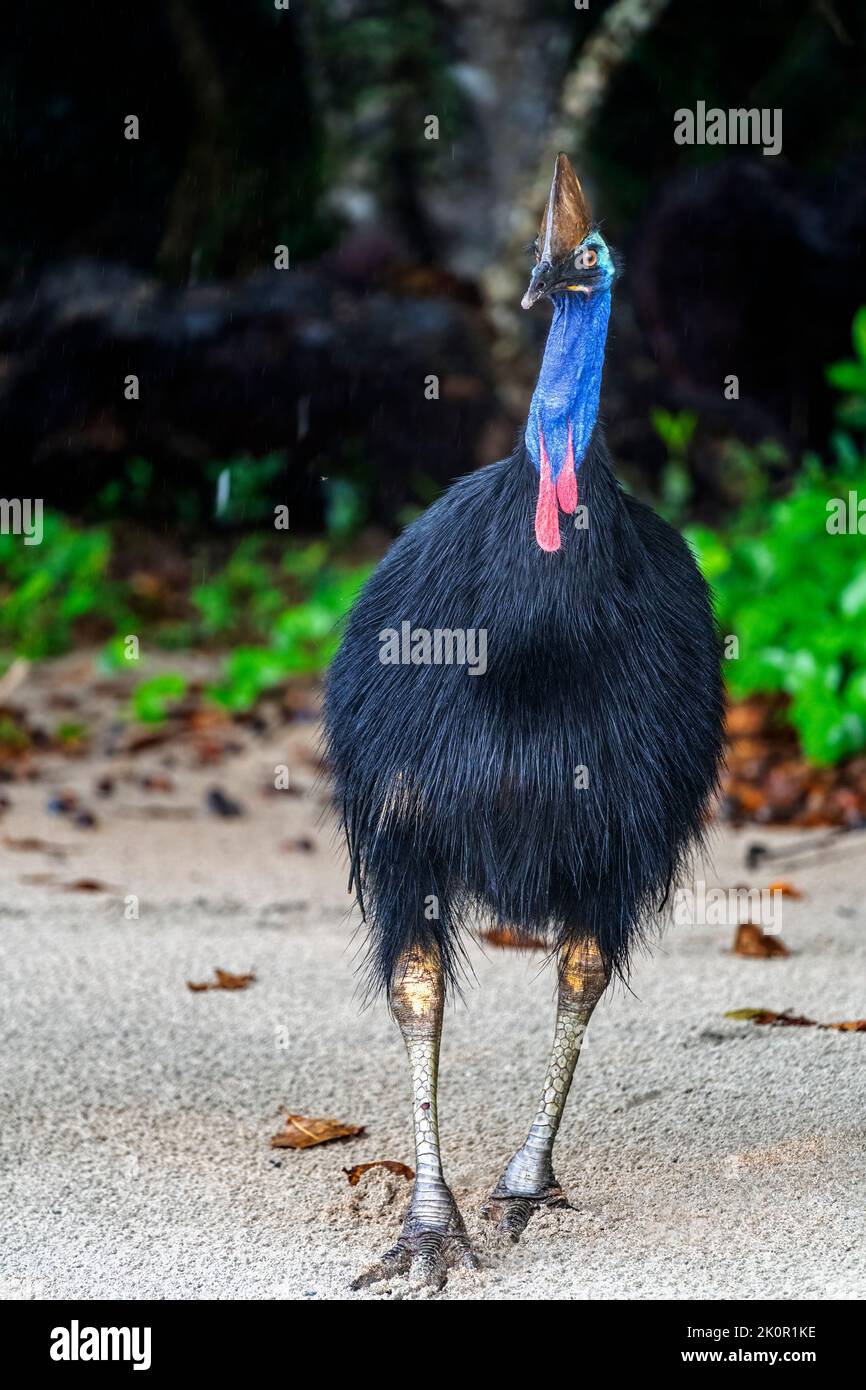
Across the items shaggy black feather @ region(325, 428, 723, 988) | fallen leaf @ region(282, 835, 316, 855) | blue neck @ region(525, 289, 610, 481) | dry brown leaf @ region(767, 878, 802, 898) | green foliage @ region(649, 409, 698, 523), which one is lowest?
dry brown leaf @ region(767, 878, 802, 898)

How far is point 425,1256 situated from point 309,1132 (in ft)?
2.01

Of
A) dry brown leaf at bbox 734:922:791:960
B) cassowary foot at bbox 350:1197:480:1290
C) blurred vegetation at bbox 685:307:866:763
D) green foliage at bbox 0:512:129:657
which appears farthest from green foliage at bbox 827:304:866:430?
cassowary foot at bbox 350:1197:480:1290

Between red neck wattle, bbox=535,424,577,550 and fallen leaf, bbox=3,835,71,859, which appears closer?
red neck wattle, bbox=535,424,577,550

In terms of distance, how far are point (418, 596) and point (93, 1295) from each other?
3.92ft

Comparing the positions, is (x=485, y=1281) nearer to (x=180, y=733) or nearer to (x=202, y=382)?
(x=180, y=733)

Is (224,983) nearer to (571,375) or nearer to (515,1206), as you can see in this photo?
(515,1206)

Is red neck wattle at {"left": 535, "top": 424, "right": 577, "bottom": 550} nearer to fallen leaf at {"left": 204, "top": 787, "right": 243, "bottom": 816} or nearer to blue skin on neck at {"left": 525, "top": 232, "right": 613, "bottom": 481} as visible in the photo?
blue skin on neck at {"left": 525, "top": 232, "right": 613, "bottom": 481}

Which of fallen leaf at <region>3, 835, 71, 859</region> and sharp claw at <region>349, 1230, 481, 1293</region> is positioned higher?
fallen leaf at <region>3, 835, 71, 859</region>

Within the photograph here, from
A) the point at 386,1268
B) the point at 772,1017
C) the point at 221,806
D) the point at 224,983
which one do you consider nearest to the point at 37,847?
the point at 221,806

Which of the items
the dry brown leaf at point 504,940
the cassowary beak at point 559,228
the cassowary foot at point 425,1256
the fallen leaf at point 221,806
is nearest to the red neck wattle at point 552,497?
the cassowary beak at point 559,228

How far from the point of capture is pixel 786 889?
5.09 metres

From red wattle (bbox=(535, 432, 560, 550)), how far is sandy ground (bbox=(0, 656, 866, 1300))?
112cm

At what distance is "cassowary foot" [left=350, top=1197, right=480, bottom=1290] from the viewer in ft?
8.81

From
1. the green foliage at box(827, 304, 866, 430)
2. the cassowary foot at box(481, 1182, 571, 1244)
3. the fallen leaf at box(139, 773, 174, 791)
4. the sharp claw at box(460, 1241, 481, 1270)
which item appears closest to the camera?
the sharp claw at box(460, 1241, 481, 1270)
